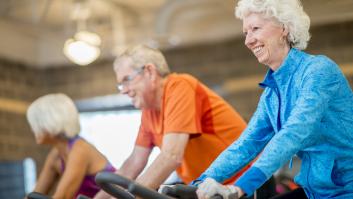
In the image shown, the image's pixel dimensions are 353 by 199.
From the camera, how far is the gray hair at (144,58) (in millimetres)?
2836

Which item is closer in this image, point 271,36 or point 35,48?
point 271,36

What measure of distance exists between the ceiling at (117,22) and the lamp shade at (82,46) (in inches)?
25.7

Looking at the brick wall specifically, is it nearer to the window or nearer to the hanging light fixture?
the window

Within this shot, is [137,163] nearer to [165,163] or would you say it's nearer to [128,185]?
[165,163]

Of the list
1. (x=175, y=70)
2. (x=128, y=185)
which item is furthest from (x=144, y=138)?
(x=175, y=70)

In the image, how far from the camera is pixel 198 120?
2.58 metres

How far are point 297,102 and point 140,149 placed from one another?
139 cm

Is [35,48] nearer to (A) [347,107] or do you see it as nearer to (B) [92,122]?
(B) [92,122]

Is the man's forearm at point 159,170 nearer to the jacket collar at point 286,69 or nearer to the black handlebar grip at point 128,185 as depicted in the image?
the jacket collar at point 286,69

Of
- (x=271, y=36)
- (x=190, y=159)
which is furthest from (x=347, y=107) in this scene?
(x=190, y=159)

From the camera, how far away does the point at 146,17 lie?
7.80 m

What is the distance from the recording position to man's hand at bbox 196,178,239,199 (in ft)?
5.18

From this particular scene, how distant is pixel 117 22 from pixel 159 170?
547cm

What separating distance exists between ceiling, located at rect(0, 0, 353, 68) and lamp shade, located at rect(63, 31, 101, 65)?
0.65 metres
